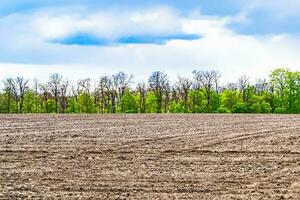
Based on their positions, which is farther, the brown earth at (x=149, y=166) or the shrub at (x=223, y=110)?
the shrub at (x=223, y=110)

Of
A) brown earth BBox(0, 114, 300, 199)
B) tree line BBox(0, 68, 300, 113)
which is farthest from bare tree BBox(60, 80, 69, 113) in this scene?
brown earth BBox(0, 114, 300, 199)

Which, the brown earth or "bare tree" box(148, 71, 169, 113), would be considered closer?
the brown earth

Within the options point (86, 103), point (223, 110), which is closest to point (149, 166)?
point (223, 110)

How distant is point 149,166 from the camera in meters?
11.8

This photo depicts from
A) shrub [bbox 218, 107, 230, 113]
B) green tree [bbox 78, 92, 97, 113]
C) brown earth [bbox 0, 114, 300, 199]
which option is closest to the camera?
brown earth [bbox 0, 114, 300, 199]

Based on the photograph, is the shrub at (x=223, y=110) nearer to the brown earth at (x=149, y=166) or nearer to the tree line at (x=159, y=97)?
the tree line at (x=159, y=97)

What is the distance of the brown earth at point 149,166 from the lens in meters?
9.30

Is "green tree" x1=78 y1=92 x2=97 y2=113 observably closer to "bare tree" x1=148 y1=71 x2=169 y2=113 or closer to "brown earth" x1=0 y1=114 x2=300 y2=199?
"bare tree" x1=148 y1=71 x2=169 y2=113

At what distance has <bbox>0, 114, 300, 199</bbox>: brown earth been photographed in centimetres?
930

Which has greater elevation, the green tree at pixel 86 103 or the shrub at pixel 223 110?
the green tree at pixel 86 103

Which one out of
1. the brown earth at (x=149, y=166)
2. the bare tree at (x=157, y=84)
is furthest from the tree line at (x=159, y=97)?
the brown earth at (x=149, y=166)

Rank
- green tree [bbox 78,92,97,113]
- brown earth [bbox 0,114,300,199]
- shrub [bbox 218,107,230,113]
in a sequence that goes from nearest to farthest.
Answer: brown earth [bbox 0,114,300,199] → shrub [bbox 218,107,230,113] → green tree [bbox 78,92,97,113]

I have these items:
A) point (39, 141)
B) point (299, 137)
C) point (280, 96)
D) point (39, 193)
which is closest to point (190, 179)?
point (39, 193)

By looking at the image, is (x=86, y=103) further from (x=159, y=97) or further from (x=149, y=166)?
(x=149, y=166)
